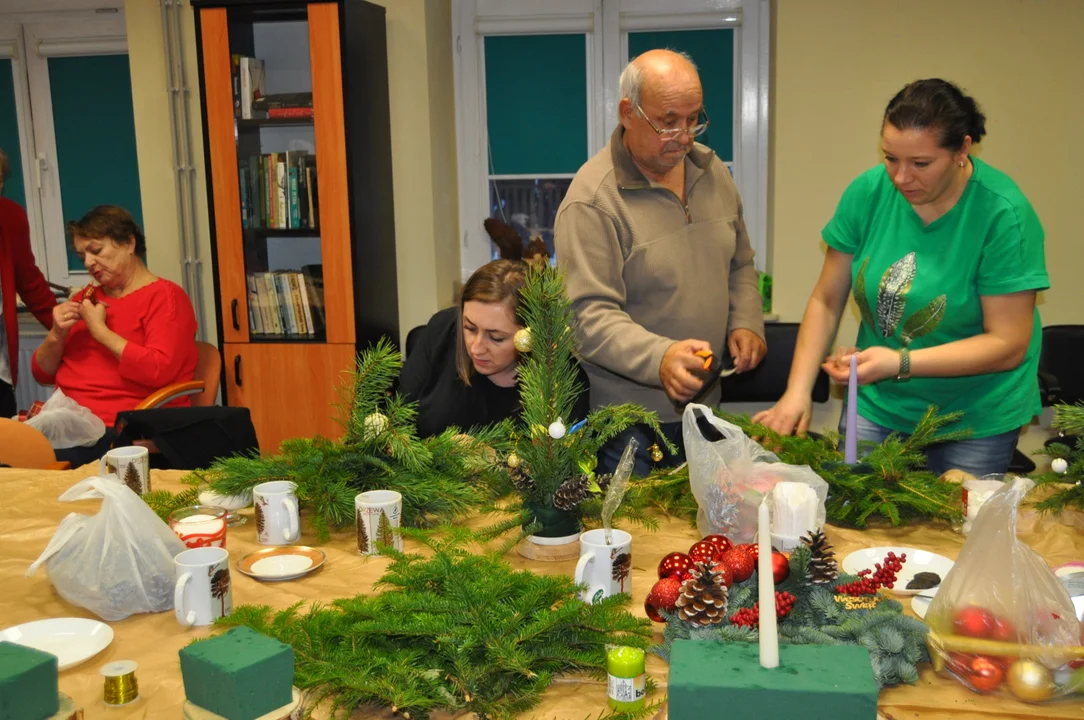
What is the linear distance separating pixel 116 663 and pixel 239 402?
2.87m

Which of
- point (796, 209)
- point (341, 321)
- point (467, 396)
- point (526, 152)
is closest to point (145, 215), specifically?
point (341, 321)

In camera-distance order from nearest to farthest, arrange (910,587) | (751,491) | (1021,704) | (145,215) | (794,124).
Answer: (1021,704)
(910,587)
(751,491)
(794,124)
(145,215)

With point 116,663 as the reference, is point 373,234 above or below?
above

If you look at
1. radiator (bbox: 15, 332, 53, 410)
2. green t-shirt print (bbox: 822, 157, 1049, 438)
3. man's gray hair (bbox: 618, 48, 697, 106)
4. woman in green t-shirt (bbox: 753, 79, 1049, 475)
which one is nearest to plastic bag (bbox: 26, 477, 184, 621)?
woman in green t-shirt (bbox: 753, 79, 1049, 475)

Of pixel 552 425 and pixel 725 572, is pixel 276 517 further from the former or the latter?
pixel 725 572

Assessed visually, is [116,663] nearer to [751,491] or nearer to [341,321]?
[751,491]

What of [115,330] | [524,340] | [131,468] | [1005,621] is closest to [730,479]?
[524,340]

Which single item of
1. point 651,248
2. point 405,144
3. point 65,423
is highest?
point 405,144

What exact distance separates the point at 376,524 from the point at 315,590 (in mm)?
180

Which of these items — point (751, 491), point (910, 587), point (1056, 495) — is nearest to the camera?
point (910, 587)

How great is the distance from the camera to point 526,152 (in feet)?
14.1

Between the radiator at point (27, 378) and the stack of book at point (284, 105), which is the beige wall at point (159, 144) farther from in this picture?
the radiator at point (27, 378)

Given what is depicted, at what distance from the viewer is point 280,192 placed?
12.7 feet

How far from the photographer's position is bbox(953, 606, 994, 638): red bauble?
45.7 inches
